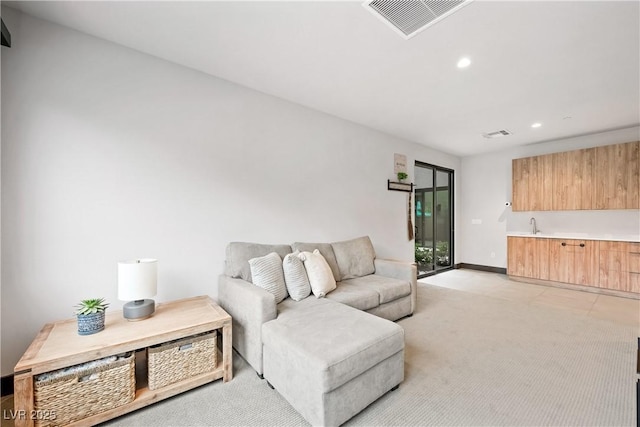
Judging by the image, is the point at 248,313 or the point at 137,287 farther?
the point at 248,313

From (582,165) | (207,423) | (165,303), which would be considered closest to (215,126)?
(165,303)

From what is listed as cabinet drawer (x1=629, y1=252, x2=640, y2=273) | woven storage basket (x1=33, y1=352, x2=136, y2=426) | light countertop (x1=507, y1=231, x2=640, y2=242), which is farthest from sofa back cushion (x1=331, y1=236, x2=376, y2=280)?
cabinet drawer (x1=629, y1=252, x2=640, y2=273)

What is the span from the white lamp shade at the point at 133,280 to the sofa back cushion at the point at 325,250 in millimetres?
1510

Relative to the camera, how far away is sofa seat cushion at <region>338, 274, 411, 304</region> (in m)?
2.88

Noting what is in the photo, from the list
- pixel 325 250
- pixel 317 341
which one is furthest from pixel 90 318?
pixel 325 250

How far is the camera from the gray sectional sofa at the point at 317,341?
1.50 meters

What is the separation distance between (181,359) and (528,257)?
18.7 feet

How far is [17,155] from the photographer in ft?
6.02

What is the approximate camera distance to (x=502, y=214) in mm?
5723

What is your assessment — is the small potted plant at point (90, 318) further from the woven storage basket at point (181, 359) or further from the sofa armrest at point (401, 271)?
the sofa armrest at point (401, 271)

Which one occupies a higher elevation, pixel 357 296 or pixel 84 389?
pixel 357 296

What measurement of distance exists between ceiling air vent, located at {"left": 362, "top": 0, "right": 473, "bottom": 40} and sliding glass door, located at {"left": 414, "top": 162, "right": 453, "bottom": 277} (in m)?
3.49

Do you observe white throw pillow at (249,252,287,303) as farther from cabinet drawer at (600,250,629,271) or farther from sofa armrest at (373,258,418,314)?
cabinet drawer at (600,250,629,271)

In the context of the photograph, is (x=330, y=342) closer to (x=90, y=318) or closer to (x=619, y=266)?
(x=90, y=318)
